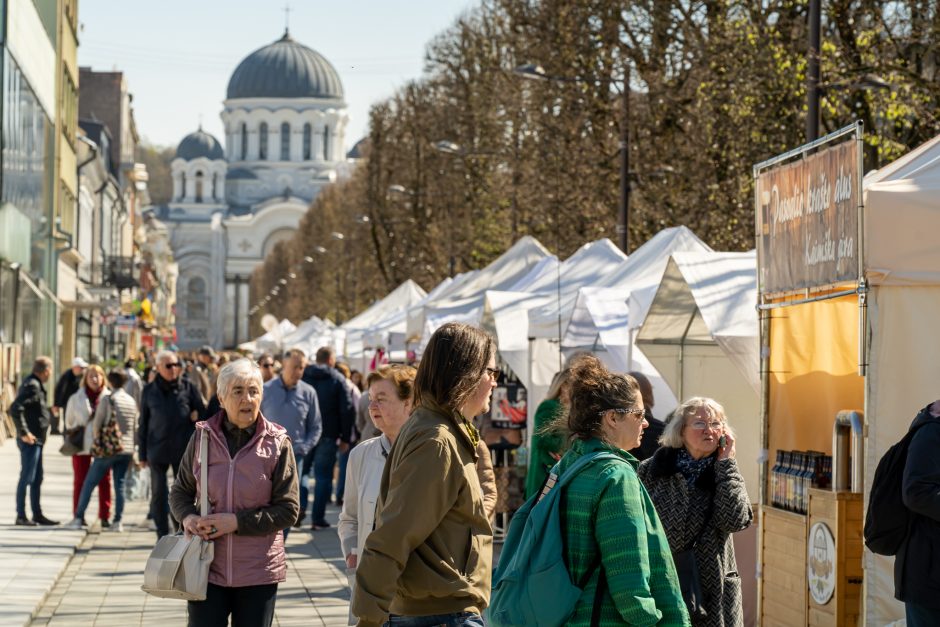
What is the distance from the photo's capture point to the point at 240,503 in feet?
21.8

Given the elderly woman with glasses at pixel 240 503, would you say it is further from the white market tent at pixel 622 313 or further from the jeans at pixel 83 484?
the jeans at pixel 83 484

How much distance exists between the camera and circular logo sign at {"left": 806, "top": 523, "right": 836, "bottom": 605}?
8.57m

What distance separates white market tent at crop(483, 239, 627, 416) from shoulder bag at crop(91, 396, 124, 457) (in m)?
3.91

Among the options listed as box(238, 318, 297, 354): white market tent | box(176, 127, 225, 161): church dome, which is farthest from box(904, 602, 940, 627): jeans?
→ box(176, 127, 225, 161): church dome

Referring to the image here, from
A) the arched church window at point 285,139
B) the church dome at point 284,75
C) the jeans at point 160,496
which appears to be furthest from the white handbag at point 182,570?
the arched church window at point 285,139

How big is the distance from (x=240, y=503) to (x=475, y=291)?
1647 cm

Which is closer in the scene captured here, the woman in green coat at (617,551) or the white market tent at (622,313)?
the woman in green coat at (617,551)

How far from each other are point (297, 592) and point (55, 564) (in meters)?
2.36

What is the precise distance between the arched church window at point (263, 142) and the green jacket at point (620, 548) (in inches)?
6916

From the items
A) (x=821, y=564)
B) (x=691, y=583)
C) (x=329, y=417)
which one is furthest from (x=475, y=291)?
(x=691, y=583)

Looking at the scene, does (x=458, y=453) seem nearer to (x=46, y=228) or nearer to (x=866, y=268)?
(x=866, y=268)

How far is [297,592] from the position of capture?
12.2 metres

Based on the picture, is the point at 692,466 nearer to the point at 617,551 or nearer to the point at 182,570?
the point at 182,570

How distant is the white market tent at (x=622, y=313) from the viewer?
14117mm
